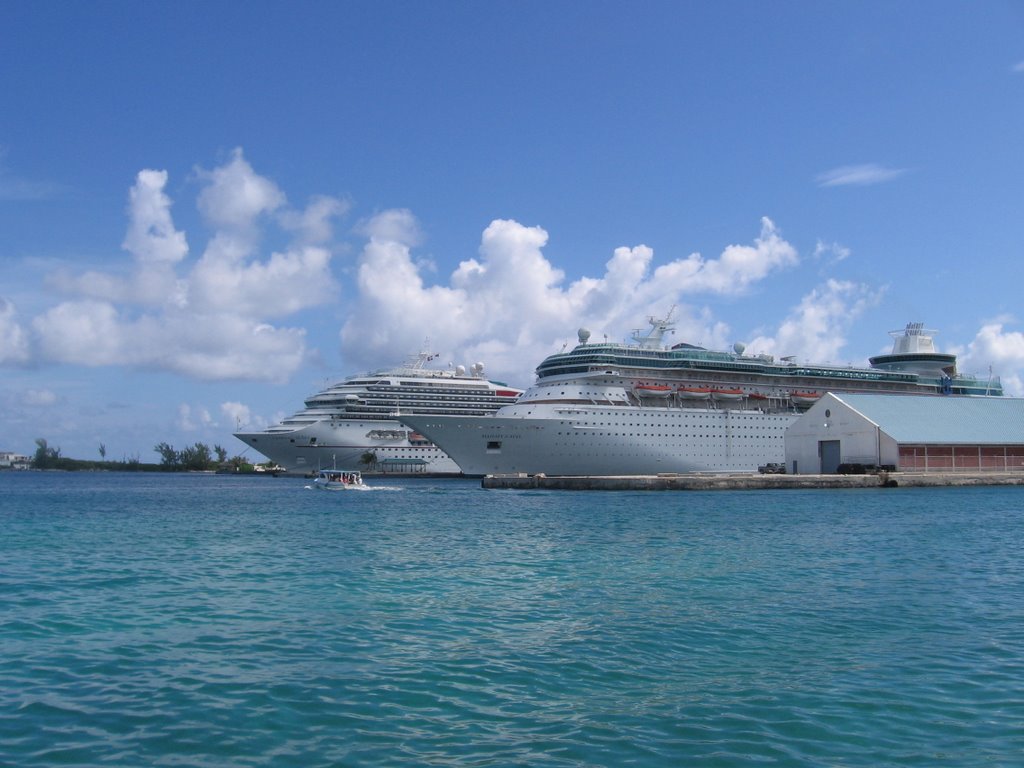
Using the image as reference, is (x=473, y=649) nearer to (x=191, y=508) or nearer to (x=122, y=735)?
(x=122, y=735)

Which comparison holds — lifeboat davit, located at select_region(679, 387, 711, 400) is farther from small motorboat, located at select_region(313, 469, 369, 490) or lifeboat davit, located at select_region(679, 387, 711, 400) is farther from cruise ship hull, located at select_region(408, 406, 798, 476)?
small motorboat, located at select_region(313, 469, 369, 490)

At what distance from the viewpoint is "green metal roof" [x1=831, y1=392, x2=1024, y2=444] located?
170 feet

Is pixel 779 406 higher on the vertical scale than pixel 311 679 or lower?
higher

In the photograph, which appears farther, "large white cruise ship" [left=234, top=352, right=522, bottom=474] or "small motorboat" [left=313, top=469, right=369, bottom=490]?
"large white cruise ship" [left=234, top=352, right=522, bottom=474]

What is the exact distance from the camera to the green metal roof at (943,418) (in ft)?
170

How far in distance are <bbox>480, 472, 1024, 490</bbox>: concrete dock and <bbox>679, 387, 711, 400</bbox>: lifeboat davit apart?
32.8ft

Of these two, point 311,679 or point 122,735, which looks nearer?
point 122,735

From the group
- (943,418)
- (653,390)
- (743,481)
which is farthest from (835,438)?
(653,390)

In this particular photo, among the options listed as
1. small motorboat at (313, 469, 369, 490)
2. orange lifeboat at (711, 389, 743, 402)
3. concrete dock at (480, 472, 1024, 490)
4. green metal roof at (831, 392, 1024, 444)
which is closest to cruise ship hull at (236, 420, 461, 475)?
small motorboat at (313, 469, 369, 490)

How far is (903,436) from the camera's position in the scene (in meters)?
50.8

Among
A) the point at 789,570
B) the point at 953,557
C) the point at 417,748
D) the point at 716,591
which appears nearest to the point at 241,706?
the point at 417,748

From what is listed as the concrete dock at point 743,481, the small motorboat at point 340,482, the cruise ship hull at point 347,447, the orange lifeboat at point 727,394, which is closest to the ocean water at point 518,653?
the concrete dock at point 743,481

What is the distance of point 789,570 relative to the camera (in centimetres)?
1577

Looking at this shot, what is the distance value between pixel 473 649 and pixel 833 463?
1924 inches
